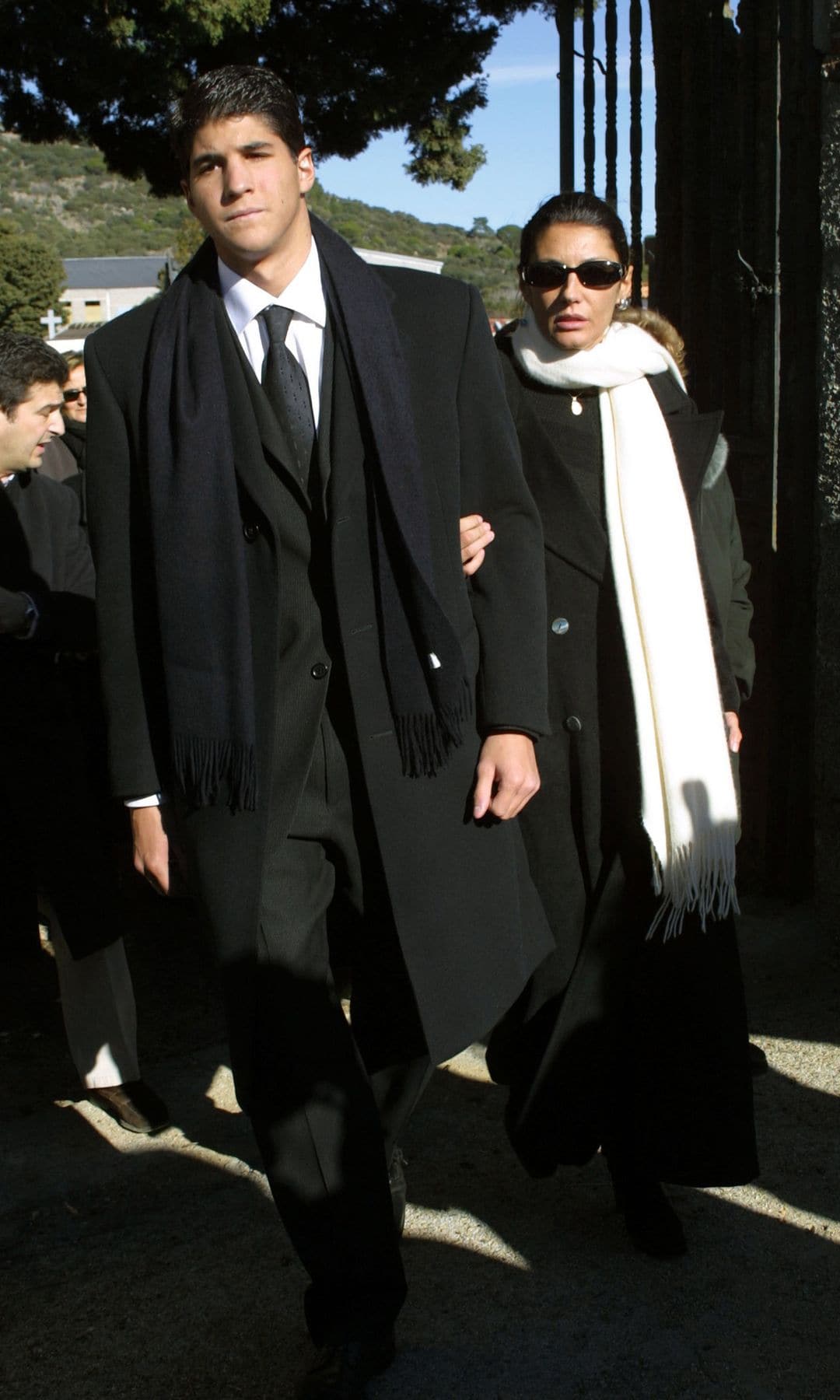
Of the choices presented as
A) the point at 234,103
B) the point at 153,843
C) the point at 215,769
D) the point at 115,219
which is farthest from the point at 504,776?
the point at 115,219

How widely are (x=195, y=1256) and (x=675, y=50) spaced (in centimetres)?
401

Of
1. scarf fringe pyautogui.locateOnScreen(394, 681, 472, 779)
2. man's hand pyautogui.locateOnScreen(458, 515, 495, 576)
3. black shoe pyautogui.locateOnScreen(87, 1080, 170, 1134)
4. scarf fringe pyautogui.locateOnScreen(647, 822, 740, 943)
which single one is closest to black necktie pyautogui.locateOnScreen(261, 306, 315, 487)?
man's hand pyautogui.locateOnScreen(458, 515, 495, 576)

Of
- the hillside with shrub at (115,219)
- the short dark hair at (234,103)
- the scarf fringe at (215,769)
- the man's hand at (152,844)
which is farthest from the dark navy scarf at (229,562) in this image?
the hillside with shrub at (115,219)

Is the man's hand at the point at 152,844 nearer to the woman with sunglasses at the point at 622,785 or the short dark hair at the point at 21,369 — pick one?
the woman with sunglasses at the point at 622,785

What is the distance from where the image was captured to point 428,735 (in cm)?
241

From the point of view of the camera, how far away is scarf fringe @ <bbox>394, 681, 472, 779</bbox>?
2400mm

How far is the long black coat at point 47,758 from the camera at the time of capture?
3.64 m

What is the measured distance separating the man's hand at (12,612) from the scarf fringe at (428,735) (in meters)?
1.42

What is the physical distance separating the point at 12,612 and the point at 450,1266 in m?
1.78

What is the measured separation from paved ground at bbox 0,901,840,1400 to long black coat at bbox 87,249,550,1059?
60 centimetres

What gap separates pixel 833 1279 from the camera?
9.10 feet

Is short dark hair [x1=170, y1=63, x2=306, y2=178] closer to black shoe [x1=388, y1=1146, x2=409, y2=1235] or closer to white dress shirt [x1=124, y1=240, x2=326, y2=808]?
white dress shirt [x1=124, y1=240, x2=326, y2=808]

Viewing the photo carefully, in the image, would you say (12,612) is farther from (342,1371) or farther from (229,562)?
(342,1371)

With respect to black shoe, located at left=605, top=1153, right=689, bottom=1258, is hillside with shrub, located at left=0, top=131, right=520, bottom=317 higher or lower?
higher
